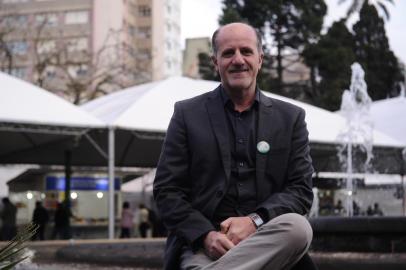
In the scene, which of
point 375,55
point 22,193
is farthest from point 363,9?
point 22,193

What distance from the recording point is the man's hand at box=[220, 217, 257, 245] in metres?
2.10

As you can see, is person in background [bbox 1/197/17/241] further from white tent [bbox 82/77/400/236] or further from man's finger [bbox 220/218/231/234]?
man's finger [bbox 220/218/231/234]

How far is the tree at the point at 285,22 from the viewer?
34438 millimetres

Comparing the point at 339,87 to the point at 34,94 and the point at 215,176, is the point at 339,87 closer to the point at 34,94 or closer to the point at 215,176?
the point at 34,94

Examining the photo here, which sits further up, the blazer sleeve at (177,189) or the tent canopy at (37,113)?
the tent canopy at (37,113)

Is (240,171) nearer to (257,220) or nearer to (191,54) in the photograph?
(257,220)

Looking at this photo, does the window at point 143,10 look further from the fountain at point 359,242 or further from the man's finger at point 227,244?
the man's finger at point 227,244

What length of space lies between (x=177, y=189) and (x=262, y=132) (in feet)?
1.08

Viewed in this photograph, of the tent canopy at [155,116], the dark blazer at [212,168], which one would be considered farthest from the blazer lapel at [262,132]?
the tent canopy at [155,116]

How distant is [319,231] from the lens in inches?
231

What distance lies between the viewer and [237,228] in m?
2.11

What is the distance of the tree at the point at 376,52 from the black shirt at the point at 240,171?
42.8 meters

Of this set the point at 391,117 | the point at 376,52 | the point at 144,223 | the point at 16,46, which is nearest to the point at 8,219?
the point at 144,223

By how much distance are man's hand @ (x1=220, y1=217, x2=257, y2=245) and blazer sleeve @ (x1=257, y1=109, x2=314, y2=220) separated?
0.06 m
